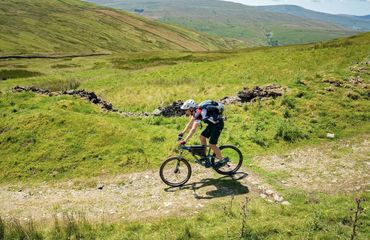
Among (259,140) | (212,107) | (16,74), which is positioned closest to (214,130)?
(212,107)

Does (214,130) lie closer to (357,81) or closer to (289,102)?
(289,102)

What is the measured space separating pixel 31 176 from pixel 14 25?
196095 mm

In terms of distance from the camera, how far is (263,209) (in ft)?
39.1

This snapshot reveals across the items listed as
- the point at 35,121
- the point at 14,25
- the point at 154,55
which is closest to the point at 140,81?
the point at 35,121

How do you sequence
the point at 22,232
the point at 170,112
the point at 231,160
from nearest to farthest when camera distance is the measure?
the point at 22,232
the point at 231,160
the point at 170,112

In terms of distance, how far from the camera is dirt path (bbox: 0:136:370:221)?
12.9m

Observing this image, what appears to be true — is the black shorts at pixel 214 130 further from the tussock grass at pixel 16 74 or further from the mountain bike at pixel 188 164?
the tussock grass at pixel 16 74

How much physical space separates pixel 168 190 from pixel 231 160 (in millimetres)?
3625

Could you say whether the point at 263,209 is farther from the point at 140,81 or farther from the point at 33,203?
the point at 140,81

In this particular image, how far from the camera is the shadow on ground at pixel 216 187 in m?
13.6

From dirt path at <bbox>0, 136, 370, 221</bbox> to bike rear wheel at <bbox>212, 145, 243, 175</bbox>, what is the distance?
0.36 m

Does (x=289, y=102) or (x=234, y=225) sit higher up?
(x=289, y=102)

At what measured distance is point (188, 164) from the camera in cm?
1430

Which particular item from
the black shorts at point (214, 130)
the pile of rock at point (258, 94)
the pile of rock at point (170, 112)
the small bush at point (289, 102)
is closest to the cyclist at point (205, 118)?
the black shorts at point (214, 130)
